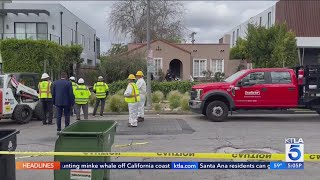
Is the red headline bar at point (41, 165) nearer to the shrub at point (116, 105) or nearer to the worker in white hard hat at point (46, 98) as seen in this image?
the worker in white hard hat at point (46, 98)

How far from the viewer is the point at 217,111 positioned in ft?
43.9

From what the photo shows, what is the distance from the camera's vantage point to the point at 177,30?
4903 centimetres

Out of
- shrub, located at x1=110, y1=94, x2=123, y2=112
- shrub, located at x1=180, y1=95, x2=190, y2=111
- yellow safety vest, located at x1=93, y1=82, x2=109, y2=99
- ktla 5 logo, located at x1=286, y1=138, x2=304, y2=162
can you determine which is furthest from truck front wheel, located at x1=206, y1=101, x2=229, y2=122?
ktla 5 logo, located at x1=286, y1=138, x2=304, y2=162

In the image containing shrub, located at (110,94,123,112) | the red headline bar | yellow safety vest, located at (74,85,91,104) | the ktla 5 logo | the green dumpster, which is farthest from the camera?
shrub, located at (110,94,123,112)

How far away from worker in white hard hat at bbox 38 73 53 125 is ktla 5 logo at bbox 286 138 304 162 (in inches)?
403

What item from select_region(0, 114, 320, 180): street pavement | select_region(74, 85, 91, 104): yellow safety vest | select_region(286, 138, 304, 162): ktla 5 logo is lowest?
select_region(0, 114, 320, 180): street pavement

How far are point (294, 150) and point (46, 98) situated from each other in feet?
34.0

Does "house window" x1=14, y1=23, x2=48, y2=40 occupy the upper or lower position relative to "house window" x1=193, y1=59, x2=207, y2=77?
upper

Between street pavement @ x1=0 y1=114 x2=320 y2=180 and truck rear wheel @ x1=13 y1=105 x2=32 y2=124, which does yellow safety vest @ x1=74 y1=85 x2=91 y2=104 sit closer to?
street pavement @ x1=0 y1=114 x2=320 y2=180

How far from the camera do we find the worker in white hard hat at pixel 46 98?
13.1m

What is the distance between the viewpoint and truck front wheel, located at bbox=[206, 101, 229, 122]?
13367 millimetres

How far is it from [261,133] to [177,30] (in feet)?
128

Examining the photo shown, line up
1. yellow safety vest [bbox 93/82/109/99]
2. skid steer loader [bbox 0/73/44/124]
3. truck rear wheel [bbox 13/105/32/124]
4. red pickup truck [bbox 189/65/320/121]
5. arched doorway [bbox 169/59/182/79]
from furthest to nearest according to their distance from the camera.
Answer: arched doorway [bbox 169/59/182/79] < yellow safety vest [bbox 93/82/109/99] < red pickup truck [bbox 189/65/320/121] < truck rear wheel [bbox 13/105/32/124] < skid steer loader [bbox 0/73/44/124]

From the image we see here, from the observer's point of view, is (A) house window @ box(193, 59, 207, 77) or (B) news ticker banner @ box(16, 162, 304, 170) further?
(A) house window @ box(193, 59, 207, 77)
